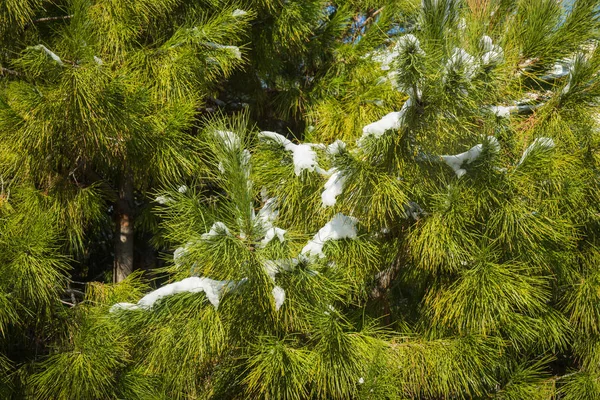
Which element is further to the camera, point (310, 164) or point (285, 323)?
point (310, 164)

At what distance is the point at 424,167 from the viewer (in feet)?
5.10

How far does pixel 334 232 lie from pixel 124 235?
1150mm

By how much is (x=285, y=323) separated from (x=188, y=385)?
1.26 feet

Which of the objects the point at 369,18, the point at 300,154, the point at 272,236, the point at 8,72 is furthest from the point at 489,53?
the point at 8,72

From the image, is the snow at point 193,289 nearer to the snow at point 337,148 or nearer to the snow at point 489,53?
the snow at point 337,148

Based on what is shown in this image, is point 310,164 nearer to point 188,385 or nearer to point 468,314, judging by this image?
point 468,314

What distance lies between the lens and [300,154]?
158cm

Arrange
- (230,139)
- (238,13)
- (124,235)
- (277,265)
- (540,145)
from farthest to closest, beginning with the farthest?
(124,235)
(238,13)
(540,145)
(277,265)
(230,139)

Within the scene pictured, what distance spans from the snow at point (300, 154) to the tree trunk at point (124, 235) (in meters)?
0.96

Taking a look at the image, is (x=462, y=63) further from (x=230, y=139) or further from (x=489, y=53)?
(x=230, y=139)

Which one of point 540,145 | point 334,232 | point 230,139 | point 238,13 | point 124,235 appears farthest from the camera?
point 124,235

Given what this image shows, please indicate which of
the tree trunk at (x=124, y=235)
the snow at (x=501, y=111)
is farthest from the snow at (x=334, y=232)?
the tree trunk at (x=124, y=235)

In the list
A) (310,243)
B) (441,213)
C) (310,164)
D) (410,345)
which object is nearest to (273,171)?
(310,164)

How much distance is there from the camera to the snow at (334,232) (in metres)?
1.56
